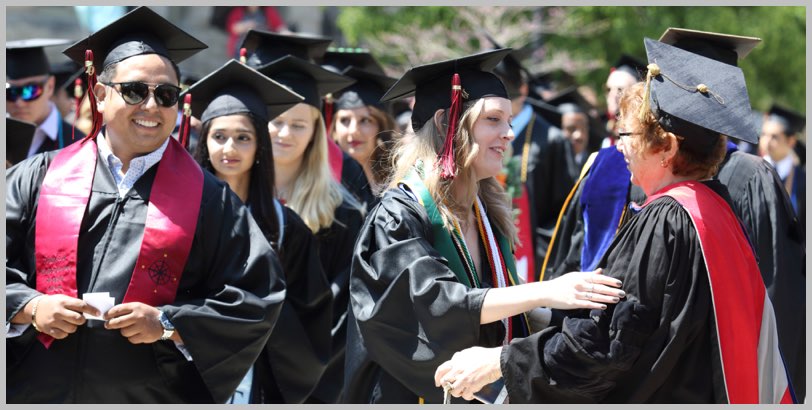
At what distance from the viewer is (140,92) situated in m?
4.11

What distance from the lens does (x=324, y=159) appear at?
244 inches

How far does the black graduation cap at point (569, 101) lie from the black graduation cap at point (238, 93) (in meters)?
6.32

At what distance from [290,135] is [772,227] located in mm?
2742

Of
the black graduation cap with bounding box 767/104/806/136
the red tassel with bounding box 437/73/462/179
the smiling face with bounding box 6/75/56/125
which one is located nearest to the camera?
the red tassel with bounding box 437/73/462/179

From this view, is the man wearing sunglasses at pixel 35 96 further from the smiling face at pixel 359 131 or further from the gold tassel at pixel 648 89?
the gold tassel at pixel 648 89

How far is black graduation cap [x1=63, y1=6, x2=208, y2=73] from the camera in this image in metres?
4.18

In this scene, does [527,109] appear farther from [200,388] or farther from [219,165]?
[200,388]

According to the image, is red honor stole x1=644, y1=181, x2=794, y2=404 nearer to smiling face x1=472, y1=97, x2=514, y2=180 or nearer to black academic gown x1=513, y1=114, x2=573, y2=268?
smiling face x1=472, y1=97, x2=514, y2=180

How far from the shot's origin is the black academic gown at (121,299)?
3.97 m

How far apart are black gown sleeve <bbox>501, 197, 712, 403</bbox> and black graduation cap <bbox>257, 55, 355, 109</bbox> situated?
323 centimetres

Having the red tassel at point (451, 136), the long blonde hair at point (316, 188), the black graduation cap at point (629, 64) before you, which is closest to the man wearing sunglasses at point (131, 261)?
the red tassel at point (451, 136)

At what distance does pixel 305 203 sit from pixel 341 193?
0.31 meters

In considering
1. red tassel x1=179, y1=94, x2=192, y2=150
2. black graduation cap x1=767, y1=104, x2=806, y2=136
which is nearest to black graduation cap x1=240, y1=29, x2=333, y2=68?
red tassel x1=179, y1=94, x2=192, y2=150

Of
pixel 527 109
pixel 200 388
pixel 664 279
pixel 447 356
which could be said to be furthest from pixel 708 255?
pixel 527 109
